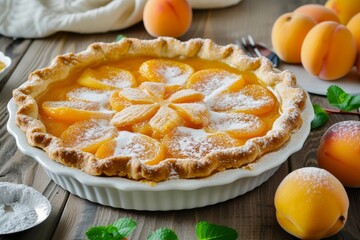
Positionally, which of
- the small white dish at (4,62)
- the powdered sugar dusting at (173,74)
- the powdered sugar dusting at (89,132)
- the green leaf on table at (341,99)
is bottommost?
the small white dish at (4,62)

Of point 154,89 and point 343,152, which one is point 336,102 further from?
point 154,89

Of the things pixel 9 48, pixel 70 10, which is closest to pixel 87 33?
pixel 70 10

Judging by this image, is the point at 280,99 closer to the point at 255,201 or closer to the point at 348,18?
the point at 255,201

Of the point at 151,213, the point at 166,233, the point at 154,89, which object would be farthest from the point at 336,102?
the point at 166,233

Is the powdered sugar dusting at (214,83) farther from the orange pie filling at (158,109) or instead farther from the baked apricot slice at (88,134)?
the baked apricot slice at (88,134)

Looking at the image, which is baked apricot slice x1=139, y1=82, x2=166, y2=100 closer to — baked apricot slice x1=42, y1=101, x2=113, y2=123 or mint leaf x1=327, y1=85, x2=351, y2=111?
baked apricot slice x1=42, y1=101, x2=113, y2=123

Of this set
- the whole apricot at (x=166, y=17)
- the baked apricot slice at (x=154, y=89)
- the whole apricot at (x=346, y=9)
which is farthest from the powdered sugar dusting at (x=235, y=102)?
the whole apricot at (x=346, y=9)

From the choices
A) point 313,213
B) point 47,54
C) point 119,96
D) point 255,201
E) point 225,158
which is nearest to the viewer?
point 313,213
